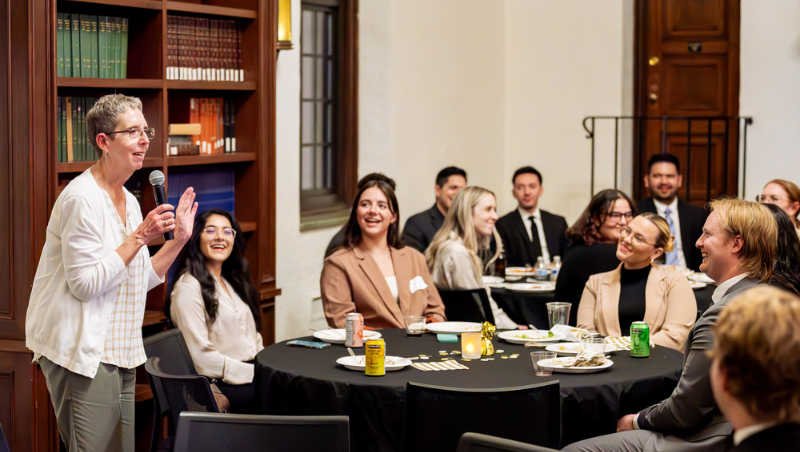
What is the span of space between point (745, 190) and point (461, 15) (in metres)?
2.86

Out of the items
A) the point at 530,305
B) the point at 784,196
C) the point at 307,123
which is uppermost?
the point at 307,123

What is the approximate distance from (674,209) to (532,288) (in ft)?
6.12

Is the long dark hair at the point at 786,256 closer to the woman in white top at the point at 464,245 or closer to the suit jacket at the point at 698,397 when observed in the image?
the suit jacket at the point at 698,397

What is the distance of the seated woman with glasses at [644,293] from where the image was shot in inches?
154

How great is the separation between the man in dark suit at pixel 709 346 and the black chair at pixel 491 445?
2.68ft

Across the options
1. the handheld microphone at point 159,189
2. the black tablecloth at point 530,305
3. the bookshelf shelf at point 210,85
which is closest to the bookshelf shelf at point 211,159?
the bookshelf shelf at point 210,85

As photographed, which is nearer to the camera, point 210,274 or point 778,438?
point 778,438

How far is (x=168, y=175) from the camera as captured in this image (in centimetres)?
448

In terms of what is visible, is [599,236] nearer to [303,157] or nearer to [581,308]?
[581,308]

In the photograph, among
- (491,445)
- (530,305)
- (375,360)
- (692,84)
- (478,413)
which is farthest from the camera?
(692,84)

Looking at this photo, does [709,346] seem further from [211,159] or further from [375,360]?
[211,159]

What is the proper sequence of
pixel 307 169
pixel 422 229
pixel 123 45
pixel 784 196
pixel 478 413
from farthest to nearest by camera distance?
pixel 307 169 → pixel 422 229 → pixel 784 196 → pixel 123 45 → pixel 478 413

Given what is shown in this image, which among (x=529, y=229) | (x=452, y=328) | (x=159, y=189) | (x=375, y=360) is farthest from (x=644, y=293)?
(x=529, y=229)

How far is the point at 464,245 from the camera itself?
5133mm
